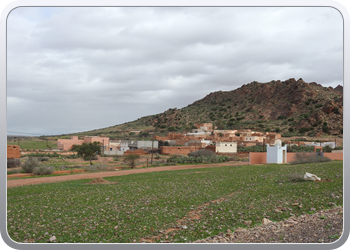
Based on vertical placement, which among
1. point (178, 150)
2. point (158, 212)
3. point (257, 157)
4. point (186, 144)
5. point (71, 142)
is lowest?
point (178, 150)

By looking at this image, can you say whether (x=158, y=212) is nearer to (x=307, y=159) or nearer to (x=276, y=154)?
(x=307, y=159)

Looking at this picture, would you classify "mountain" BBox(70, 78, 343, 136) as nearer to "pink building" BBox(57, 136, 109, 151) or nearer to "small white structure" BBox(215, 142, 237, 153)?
"small white structure" BBox(215, 142, 237, 153)

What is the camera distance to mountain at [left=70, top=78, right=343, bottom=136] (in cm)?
6383

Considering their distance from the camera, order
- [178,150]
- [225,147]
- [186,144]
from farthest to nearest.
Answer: [186,144]
[178,150]
[225,147]

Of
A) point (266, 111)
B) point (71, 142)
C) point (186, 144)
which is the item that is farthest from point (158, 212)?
point (266, 111)

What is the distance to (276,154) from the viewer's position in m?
31.6

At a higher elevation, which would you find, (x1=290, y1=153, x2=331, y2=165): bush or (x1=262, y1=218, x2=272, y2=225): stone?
(x1=262, y1=218, x2=272, y2=225): stone

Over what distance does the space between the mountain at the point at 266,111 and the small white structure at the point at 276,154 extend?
26117 millimetres

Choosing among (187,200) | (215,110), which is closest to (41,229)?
(187,200)

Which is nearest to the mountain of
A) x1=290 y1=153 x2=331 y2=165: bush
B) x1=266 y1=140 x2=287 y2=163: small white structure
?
x1=266 y1=140 x2=287 y2=163: small white structure

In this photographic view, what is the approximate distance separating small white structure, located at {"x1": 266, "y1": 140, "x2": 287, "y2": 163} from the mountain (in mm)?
26117

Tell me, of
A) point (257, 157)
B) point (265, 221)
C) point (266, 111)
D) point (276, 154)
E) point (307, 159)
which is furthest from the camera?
point (266, 111)

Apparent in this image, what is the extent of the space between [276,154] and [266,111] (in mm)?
59597
